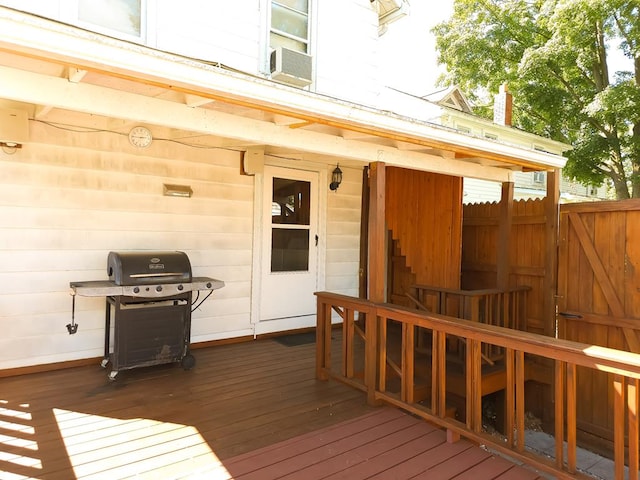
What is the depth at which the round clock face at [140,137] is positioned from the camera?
3.94 meters

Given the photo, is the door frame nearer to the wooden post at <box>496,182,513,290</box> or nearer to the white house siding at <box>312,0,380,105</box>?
the white house siding at <box>312,0,380,105</box>

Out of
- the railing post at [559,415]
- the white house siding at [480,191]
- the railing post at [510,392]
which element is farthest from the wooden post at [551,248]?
the white house siding at [480,191]

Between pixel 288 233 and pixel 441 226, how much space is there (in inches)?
72.3

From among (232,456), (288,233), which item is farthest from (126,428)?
(288,233)

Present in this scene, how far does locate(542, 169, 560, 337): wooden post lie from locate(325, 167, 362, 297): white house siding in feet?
7.68

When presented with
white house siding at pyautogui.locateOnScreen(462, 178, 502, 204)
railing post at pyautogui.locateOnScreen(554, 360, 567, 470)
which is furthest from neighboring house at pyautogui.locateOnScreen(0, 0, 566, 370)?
white house siding at pyautogui.locateOnScreen(462, 178, 502, 204)

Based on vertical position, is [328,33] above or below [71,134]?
above

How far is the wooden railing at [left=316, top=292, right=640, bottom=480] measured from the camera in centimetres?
203

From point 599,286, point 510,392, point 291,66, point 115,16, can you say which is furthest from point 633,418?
point 115,16

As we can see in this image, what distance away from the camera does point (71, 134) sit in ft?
12.3

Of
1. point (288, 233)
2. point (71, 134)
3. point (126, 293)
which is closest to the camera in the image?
point (126, 293)

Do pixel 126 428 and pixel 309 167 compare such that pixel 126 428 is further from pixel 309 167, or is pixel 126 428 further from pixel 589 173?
pixel 589 173

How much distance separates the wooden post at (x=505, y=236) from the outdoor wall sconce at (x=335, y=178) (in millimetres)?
1954

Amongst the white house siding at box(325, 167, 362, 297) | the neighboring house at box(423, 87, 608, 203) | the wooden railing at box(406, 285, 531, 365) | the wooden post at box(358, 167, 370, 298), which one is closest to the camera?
the wooden railing at box(406, 285, 531, 365)
